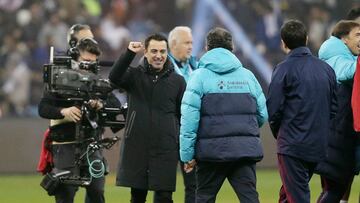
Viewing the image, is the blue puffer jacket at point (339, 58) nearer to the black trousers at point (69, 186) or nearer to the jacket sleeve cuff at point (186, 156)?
the jacket sleeve cuff at point (186, 156)

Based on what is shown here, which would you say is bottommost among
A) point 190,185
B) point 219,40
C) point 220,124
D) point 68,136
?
point 190,185

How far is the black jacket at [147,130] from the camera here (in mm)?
11430

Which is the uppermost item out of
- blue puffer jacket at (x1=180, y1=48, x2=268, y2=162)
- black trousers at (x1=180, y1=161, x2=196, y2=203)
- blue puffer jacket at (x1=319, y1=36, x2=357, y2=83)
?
blue puffer jacket at (x1=319, y1=36, x2=357, y2=83)

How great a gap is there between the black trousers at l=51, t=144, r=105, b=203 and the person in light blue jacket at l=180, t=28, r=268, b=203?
1453 millimetres

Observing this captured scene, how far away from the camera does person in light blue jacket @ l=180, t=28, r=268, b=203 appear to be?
35.0 ft

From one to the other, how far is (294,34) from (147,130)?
171cm

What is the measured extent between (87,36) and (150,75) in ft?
3.99

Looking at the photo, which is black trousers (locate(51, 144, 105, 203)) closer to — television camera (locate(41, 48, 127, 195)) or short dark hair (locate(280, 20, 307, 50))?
television camera (locate(41, 48, 127, 195))

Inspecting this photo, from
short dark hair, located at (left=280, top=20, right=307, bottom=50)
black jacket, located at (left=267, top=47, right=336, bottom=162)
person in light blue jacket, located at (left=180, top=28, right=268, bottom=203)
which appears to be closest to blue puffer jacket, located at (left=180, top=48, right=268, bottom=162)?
person in light blue jacket, located at (left=180, top=28, right=268, bottom=203)

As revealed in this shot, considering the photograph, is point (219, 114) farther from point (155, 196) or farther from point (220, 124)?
point (155, 196)

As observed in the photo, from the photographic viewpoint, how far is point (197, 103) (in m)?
10.7

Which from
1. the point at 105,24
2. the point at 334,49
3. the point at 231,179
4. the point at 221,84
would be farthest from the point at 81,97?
the point at 105,24

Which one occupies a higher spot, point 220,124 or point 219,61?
point 219,61

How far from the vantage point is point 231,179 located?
10.9m
